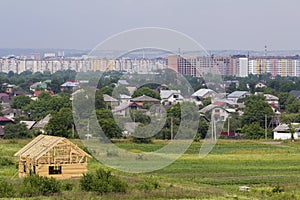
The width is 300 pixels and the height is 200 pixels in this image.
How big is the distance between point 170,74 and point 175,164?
42.5ft

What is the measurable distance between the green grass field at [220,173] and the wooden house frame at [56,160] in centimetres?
70

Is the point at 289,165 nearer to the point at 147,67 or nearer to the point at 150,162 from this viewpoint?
the point at 150,162

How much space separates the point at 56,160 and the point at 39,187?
Answer: 4.42 metres

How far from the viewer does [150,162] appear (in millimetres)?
27609

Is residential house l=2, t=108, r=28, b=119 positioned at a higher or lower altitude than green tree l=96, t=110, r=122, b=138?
higher

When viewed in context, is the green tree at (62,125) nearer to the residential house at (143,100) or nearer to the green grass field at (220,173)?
the green grass field at (220,173)

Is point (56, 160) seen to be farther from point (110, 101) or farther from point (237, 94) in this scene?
point (237, 94)

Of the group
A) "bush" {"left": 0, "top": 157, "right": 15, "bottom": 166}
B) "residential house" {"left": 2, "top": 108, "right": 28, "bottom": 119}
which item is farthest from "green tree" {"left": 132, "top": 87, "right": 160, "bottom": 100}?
"bush" {"left": 0, "top": 157, "right": 15, "bottom": 166}

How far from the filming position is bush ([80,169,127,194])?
1830 cm

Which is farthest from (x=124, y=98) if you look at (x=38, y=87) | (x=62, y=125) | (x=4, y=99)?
(x=38, y=87)

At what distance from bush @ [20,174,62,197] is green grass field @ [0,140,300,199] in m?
0.41

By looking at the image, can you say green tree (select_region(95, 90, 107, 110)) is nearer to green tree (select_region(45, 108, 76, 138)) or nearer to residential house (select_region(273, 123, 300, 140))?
green tree (select_region(45, 108, 76, 138))

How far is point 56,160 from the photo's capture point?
73.8ft

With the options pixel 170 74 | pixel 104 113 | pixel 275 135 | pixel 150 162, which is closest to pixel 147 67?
pixel 170 74
